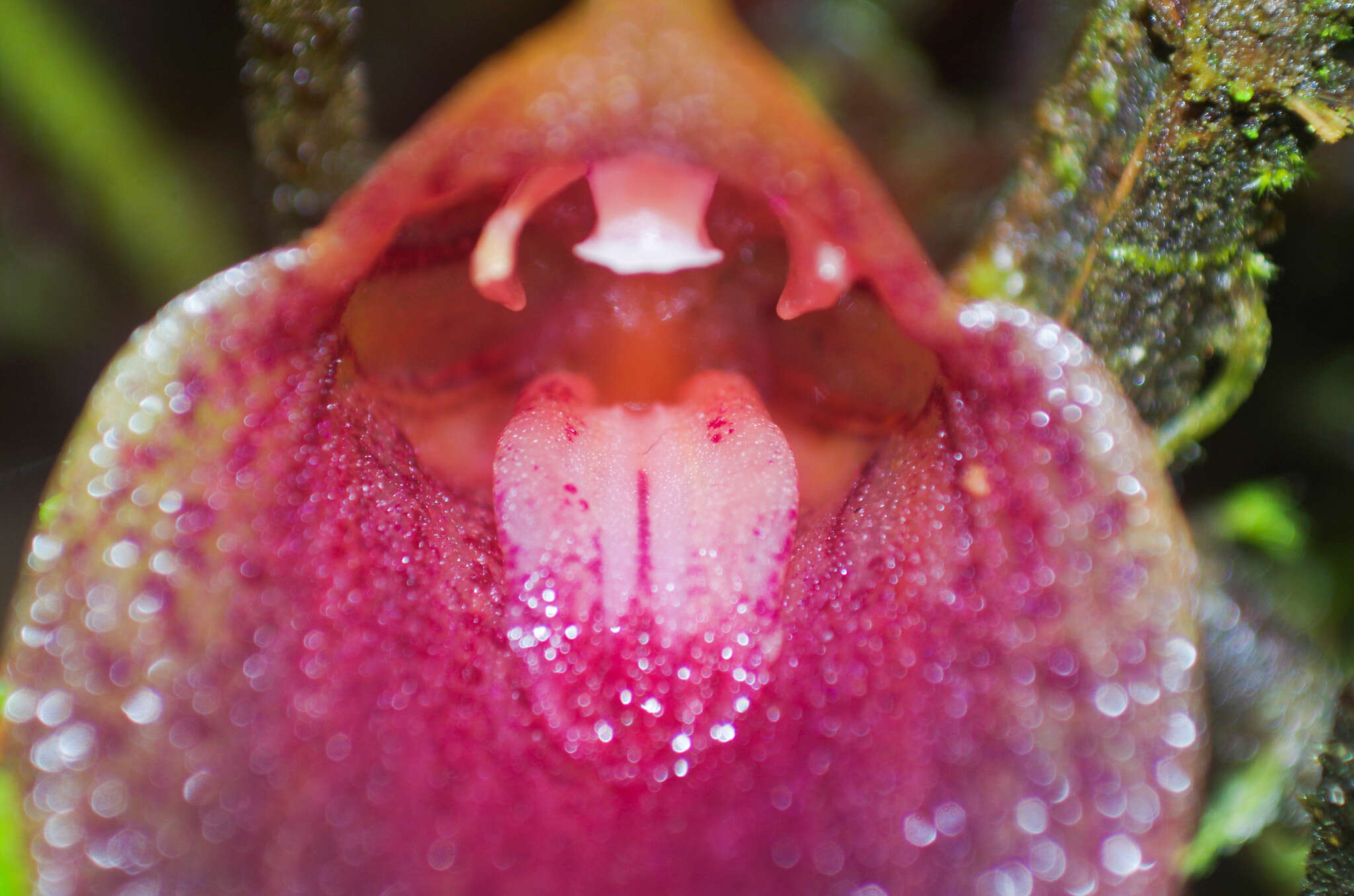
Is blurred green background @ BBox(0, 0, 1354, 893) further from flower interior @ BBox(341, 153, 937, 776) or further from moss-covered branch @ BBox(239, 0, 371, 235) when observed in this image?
flower interior @ BBox(341, 153, 937, 776)

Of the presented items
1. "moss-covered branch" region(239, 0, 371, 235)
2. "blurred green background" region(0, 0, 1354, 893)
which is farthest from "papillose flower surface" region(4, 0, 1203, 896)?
"blurred green background" region(0, 0, 1354, 893)

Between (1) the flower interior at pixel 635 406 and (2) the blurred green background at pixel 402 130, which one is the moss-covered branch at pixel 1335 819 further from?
(1) the flower interior at pixel 635 406

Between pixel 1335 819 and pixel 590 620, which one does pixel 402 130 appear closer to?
pixel 590 620

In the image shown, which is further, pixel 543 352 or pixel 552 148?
pixel 543 352

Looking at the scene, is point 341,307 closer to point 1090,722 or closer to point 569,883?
point 569,883

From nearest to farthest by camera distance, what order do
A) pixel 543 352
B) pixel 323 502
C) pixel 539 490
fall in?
pixel 323 502
pixel 539 490
pixel 543 352

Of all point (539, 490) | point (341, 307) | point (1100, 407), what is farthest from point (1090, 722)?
point (341, 307)
